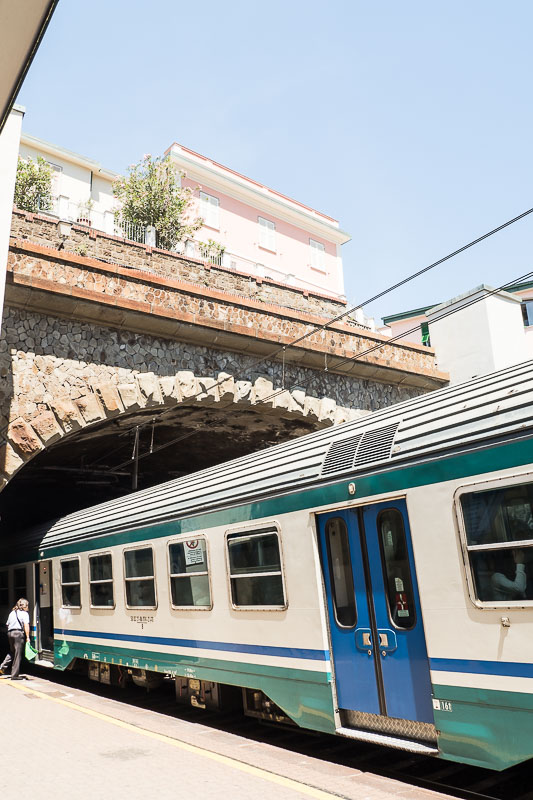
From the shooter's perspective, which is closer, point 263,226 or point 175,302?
point 175,302

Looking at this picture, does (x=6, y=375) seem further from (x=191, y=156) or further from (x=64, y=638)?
(x=191, y=156)

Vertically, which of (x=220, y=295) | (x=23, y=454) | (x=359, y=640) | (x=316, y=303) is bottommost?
(x=359, y=640)

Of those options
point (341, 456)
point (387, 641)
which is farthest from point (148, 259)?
point (387, 641)

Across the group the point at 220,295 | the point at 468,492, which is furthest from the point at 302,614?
the point at 220,295

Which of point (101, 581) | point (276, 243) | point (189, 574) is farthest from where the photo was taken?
point (276, 243)

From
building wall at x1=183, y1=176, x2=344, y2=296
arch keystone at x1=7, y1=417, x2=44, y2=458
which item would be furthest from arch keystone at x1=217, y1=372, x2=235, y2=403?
building wall at x1=183, y1=176, x2=344, y2=296

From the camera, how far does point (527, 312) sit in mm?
31094

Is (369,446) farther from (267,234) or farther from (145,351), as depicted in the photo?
(267,234)

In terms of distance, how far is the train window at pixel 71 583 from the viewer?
436 inches

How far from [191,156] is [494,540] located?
1171 inches

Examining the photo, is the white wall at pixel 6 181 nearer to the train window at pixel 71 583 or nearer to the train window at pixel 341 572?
the train window at pixel 71 583

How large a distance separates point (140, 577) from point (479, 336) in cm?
1211

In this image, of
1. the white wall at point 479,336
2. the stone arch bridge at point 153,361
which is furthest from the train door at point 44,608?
the white wall at point 479,336

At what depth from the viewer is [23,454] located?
11.4 m
